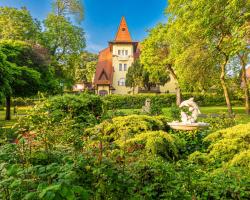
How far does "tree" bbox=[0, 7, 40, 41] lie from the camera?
31.3 meters

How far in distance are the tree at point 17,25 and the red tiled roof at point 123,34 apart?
16578 mm

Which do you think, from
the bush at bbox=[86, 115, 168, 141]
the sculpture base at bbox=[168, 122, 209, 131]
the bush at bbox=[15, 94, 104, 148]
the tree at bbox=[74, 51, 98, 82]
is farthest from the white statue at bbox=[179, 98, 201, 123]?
the tree at bbox=[74, 51, 98, 82]

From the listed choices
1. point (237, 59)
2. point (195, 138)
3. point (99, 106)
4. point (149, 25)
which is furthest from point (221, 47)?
point (149, 25)

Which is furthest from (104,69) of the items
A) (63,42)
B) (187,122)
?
(187,122)

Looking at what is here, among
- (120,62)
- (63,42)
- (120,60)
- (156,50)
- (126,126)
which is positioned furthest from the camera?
(120,62)

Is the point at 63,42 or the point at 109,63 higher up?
the point at 63,42

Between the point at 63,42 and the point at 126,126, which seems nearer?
the point at 126,126

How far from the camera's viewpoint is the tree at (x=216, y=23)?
1365 centimetres

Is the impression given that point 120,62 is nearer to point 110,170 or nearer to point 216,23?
point 216,23

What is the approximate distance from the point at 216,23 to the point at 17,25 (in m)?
23.7

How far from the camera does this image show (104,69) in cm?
4784

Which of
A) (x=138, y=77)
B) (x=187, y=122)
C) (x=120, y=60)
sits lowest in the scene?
(x=187, y=122)

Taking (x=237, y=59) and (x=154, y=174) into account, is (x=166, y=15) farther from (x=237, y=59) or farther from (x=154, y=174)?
(x=154, y=174)

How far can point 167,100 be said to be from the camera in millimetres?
37000
